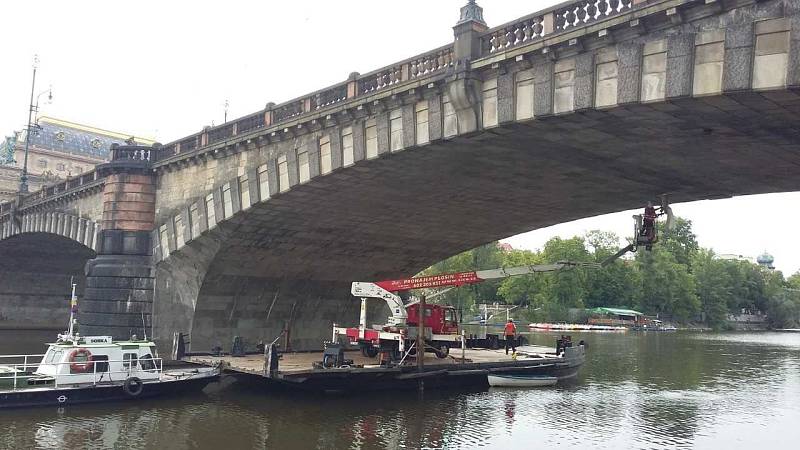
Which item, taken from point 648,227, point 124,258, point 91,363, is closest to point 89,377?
point 91,363

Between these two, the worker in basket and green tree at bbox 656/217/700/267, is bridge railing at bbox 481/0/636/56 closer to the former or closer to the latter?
the worker in basket

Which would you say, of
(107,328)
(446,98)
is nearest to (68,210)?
(107,328)

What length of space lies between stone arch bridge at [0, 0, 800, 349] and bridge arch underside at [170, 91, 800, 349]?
0.35 feet

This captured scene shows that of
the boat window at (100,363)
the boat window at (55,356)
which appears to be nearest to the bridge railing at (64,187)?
the boat window at (55,356)

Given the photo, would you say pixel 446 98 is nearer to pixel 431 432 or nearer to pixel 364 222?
pixel 431 432

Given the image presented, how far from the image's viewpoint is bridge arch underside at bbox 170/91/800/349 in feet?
A: 60.8

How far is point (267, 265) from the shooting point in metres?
34.1

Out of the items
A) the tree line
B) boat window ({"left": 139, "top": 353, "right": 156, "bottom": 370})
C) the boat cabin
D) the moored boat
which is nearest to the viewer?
the moored boat

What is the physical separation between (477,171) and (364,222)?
361 inches

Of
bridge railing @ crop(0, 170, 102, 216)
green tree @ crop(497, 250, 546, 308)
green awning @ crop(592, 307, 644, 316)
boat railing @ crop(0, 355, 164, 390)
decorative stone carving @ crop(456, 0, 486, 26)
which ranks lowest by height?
boat railing @ crop(0, 355, 164, 390)

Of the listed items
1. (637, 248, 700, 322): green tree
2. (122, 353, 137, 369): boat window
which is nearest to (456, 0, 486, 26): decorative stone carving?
(122, 353, 137, 369): boat window

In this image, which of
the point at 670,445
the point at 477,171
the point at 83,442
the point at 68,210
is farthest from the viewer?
the point at 68,210

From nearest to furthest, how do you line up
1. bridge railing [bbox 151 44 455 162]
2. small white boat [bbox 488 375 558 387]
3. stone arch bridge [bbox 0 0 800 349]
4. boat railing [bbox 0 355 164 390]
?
stone arch bridge [bbox 0 0 800 349]
bridge railing [bbox 151 44 455 162]
boat railing [bbox 0 355 164 390]
small white boat [bbox 488 375 558 387]

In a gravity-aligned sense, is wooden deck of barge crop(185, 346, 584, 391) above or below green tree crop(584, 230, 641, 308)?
below
